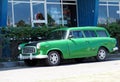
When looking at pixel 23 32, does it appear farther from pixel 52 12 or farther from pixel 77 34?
pixel 52 12

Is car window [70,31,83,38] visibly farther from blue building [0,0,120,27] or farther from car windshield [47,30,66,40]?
blue building [0,0,120,27]

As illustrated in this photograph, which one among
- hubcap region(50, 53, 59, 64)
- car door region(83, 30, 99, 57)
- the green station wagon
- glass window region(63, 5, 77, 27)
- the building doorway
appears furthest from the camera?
glass window region(63, 5, 77, 27)

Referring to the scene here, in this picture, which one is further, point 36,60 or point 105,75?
point 36,60

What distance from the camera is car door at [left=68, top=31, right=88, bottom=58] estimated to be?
17.9m

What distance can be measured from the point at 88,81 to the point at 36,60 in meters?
7.98

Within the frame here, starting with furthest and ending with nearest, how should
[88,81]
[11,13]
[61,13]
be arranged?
[61,13] < [11,13] < [88,81]

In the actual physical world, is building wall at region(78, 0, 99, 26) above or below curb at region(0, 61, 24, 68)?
above

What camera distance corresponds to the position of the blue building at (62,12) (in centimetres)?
2309

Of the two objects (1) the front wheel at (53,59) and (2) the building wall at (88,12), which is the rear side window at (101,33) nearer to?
(1) the front wheel at (53,59)

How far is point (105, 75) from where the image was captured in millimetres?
11586

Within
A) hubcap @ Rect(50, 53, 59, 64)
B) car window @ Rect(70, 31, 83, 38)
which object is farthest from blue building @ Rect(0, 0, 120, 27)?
hubcap @ Rect(50, 53, 59, 64)

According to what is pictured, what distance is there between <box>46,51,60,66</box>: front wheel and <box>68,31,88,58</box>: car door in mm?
727

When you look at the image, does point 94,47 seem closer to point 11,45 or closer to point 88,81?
point 11,45

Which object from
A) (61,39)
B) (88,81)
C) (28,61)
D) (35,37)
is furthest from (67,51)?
(88,81)
